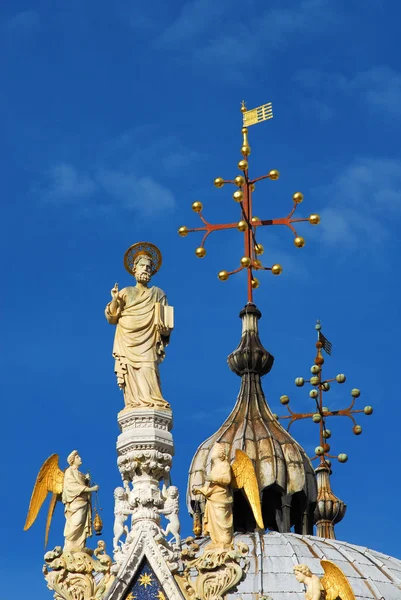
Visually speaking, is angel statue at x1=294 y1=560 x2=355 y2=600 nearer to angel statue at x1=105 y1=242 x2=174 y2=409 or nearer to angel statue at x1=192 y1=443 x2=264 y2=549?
angel statue at x1=192 y1=443 x2=264 y2=549

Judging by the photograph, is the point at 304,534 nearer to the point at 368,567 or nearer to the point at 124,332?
the point at 368,567

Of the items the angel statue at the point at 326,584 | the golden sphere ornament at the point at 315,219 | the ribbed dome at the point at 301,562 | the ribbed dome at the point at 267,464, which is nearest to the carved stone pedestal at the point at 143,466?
the angel statue at the point at 326,584

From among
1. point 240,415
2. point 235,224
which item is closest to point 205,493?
point 235,224

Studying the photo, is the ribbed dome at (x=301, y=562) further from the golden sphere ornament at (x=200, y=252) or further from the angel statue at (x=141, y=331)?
the angel statue at (x=141, y=331)

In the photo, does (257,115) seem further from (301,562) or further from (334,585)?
(334,585)

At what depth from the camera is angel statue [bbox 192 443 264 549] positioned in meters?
40.1

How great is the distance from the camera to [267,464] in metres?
58.4

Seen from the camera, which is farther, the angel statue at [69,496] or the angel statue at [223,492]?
the angel statue at [69,496]

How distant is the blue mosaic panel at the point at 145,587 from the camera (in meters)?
39.5

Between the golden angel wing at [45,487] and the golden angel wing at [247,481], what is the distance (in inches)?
123

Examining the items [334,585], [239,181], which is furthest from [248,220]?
[334,585]

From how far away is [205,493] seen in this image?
40.5m

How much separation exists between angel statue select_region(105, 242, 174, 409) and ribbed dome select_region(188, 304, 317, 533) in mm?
15217

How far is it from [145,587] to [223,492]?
88.9 inches
